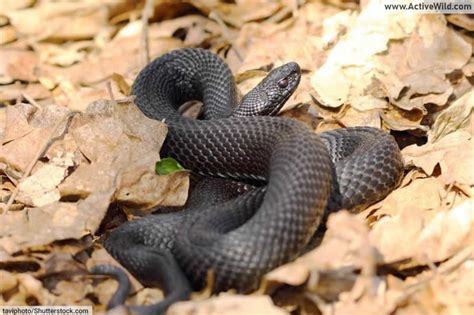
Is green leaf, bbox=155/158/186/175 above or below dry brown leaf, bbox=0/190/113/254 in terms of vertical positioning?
below

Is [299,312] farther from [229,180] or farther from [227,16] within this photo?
[227,16]

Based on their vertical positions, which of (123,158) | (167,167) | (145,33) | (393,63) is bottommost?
(167,167)

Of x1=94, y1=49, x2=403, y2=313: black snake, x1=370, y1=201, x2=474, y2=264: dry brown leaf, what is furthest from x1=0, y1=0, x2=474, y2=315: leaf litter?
x1=94, y1=49, x2=403, y2=313: black snake

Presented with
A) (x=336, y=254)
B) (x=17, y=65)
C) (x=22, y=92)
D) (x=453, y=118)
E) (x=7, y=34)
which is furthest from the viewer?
(x=7, y=34)

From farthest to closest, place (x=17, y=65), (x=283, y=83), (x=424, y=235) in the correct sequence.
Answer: (x=17, y=65) → (x=283, y=83) → (x=424, y=235)

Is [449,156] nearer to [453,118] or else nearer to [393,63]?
[453,118]

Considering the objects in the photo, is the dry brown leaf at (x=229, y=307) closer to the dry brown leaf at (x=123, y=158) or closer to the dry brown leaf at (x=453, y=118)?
the dry brown leaf at (x=123, y=158)

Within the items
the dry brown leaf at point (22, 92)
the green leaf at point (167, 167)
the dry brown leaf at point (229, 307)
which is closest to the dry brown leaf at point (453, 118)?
the green leaf at point (167, 167)

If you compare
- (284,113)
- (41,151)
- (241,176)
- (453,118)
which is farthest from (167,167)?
(453,118)

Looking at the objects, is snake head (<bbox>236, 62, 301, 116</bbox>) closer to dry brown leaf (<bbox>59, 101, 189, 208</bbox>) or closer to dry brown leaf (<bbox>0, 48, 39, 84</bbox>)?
dry brown leaf (<bbox>59, 101, 189, 208</bbox>)
